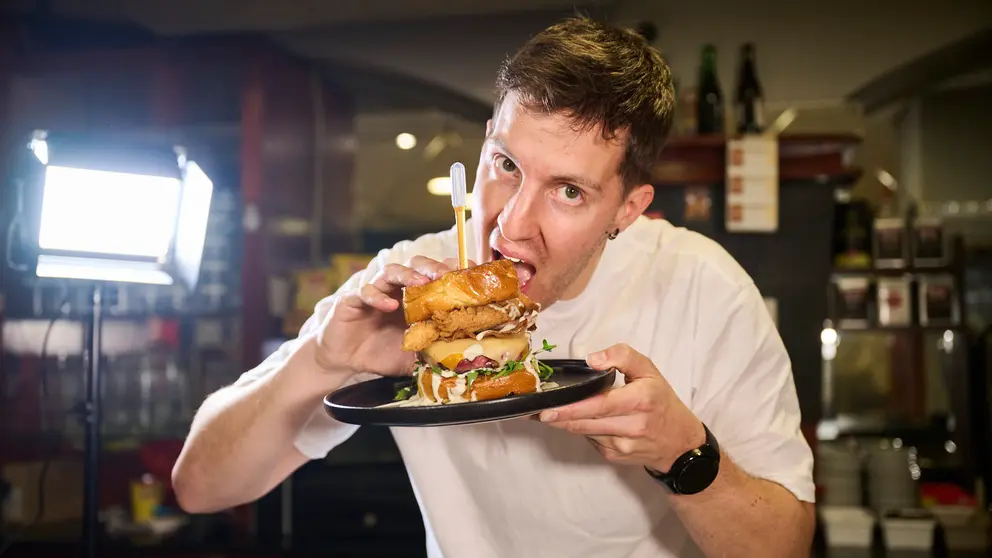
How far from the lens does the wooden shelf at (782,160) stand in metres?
2.50

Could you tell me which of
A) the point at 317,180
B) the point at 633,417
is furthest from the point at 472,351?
the point at 317,180

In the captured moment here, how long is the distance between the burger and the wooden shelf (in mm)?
1697

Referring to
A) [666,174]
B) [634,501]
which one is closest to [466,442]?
[634,501]

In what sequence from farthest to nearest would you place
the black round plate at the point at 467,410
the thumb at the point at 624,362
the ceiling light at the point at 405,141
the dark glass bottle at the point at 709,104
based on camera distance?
the dark glass bottle at the point at 709,104, the ceiling light at the point at 405,141, the thumb at the point at 624,362, the black round plate at the point at 467,410

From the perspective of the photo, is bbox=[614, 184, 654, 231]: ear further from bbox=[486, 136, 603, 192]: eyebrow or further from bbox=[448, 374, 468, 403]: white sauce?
bbox=[448, 374, 468, 403]: white sauce

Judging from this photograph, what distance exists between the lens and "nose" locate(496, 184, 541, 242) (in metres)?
1.09

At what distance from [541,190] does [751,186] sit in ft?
4.53

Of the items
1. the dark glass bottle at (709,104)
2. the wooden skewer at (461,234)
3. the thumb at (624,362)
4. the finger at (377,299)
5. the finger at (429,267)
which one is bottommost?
the thumb at (624,362)

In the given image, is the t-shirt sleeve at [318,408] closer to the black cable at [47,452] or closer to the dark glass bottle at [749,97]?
the black cable at [47,452]

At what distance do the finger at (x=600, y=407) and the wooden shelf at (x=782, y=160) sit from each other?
1.76m

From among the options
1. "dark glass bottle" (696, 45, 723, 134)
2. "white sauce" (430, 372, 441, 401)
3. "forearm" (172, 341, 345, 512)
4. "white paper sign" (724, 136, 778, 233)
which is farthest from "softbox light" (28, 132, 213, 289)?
"dark glass bottle" (696, 45, 723, 134)

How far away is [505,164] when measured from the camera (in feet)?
3.68

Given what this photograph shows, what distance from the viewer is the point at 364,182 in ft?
7.16

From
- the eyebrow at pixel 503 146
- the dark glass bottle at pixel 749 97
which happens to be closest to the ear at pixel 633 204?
the eyebrow at pixel 503 146
